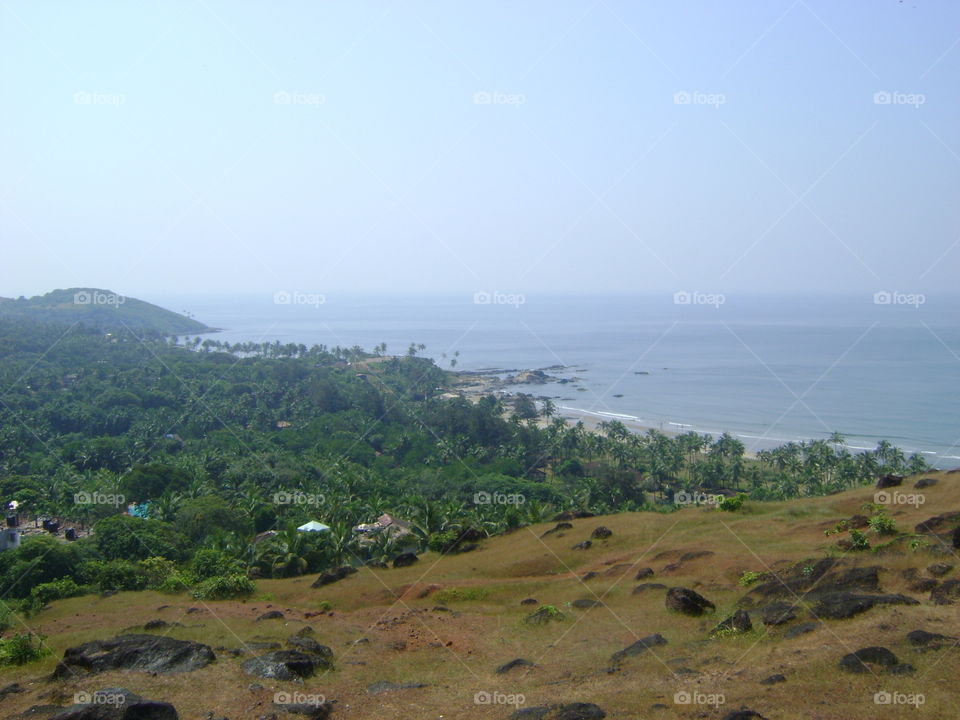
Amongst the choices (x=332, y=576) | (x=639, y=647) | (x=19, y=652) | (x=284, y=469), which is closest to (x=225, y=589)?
(x=332, y=576)

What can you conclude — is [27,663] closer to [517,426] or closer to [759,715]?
[759,715]

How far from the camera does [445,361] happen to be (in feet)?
463

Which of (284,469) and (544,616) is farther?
(284,469)

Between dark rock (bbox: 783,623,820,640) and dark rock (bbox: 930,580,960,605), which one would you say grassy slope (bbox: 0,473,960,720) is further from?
dark rock (bbox: 930,580,960,605)

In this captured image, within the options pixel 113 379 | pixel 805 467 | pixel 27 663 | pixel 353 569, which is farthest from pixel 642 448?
pixel 113 379

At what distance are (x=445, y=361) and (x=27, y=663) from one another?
411 feet

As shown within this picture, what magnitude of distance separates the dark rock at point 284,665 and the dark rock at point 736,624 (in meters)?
8.71

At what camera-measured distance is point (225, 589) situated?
25031mm

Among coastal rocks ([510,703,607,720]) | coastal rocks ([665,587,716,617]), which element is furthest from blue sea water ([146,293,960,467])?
coastal rocks ([510,703,607,720])

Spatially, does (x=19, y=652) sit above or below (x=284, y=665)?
below

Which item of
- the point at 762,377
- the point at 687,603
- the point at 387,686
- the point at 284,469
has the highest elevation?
the point at 687,603

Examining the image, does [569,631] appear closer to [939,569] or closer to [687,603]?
[687,603]

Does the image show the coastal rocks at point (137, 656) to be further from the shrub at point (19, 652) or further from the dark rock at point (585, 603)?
the dark rock at point (585, 603)

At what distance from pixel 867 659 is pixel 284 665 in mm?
11009
